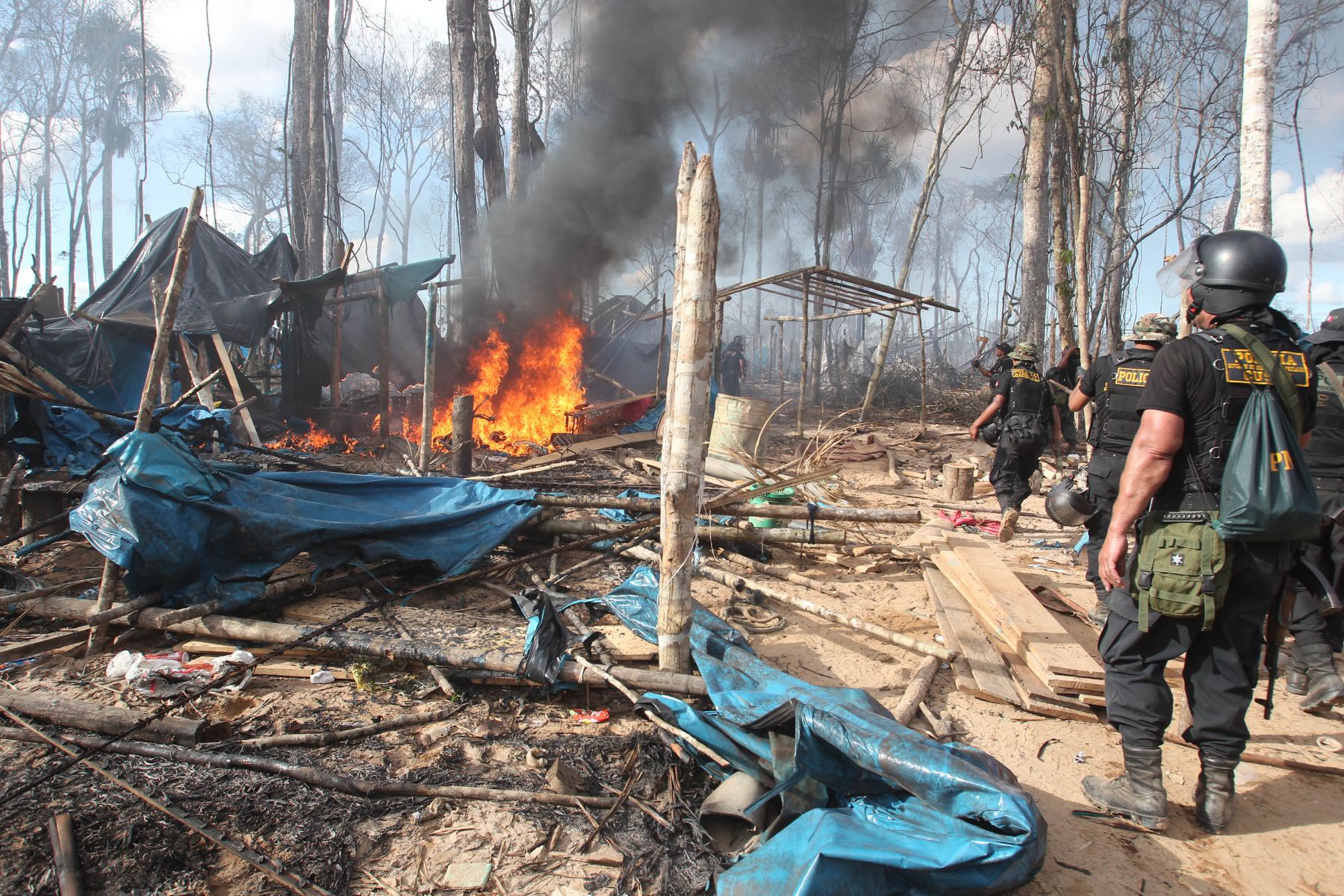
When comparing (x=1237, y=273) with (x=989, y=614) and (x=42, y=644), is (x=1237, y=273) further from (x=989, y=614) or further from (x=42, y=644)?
(x=42, y=644)

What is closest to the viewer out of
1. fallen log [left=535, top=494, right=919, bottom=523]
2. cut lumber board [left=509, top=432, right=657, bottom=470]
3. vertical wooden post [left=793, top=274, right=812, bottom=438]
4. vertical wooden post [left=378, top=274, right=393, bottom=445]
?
fallen log [left=535, top=494, right=919, bottom=523]

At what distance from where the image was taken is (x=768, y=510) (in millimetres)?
6164

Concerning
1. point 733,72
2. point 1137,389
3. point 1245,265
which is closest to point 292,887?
point 1245,265

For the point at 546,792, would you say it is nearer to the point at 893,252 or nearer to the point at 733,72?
the point at 733,72

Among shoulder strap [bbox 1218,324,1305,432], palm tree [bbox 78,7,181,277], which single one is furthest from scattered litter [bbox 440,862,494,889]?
palm tree [bbox 78,7,181,277]

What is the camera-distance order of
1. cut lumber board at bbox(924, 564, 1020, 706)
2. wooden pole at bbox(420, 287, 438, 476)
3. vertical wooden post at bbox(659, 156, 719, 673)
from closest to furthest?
1. vertical wooden post at bbox(659, 156, 719, 673)
2. cut lumber board at bbox(924, 564, 1020, 706)
3. wooden pole at bbox(420, 287, 438, 476)

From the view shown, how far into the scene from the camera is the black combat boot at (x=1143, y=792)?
275cm

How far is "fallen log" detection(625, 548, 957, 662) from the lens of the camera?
13.9 ft

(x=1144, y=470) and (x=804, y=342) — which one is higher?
(x=804, y=342)

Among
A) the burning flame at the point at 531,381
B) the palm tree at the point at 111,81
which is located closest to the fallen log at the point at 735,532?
the burning flame at the point at 531,381

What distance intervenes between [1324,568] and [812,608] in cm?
311

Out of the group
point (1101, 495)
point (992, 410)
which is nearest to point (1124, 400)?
point (1101, 495)

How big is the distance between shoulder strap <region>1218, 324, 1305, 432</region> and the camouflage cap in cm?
219

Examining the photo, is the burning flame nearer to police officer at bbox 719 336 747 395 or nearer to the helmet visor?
police officer at bbox 719 336 747 395
